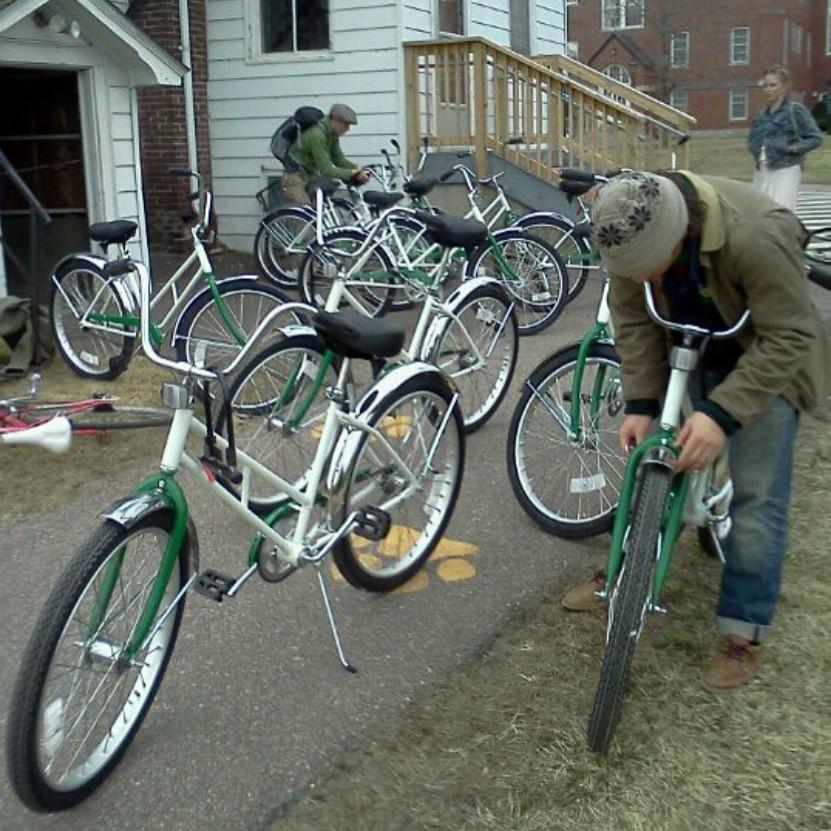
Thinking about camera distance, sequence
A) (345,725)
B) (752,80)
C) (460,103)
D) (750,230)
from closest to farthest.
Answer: (750,230), (345,725), (460,103), (752,80)

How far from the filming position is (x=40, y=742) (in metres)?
2.81

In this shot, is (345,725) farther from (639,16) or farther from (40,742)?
(639,16)

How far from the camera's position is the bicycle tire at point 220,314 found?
260 inches

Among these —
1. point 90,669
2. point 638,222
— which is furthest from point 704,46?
point 90,669

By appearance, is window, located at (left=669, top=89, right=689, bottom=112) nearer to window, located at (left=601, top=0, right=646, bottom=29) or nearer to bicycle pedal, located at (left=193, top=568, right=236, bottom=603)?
window, located at (left=601, top=0, right=646, bottom=29)

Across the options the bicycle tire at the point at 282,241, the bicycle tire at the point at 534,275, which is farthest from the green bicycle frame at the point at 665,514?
the bicycle tire at the point at 282,241

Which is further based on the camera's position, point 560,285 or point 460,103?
point 460,103

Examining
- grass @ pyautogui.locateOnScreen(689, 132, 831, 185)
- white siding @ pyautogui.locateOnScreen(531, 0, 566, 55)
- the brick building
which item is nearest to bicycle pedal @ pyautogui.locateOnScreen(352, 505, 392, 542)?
white siding @ pyautogui.locateOnScreen(531, 0, 566, 55)

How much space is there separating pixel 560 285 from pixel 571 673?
5.41 m

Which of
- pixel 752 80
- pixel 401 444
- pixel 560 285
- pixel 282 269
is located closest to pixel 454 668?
pixel 401 444

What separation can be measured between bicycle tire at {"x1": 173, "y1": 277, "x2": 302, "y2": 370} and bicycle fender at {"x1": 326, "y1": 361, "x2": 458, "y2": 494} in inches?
96.8

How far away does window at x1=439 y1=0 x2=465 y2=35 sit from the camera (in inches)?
529

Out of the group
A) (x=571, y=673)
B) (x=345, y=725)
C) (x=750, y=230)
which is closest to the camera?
(x=750, y=230)

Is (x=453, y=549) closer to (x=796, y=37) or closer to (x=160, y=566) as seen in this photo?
(x=160, y=566)
